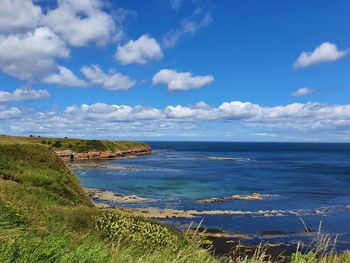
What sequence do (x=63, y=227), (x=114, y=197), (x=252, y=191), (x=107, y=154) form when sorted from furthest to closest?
(x=107, y=154)
(x=252, y=191)
(x=114, y=197)
(x=63, y=227)

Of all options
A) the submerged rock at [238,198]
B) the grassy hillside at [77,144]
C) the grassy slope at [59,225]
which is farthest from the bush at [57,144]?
the grassy slope at [59,225]

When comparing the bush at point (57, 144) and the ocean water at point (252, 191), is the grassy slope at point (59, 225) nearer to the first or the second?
the ocean water at point (252, 191)

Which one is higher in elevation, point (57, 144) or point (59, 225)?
point (57, 144)

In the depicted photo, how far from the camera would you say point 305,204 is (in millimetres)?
63312

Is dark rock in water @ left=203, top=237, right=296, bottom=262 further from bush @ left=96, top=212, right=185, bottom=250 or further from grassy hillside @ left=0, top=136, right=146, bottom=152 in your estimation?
grassy hillside @ left=0, top=136, right=146, bottom=152

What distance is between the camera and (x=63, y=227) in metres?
14.3

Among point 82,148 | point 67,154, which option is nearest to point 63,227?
point 67,154

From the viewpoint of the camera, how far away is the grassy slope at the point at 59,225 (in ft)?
28.8

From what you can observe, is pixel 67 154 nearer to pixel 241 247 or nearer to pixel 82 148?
pixel 82 148

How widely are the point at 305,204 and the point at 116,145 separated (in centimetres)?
13216

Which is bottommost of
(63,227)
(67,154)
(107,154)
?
(107,154)

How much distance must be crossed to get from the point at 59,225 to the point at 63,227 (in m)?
1.86

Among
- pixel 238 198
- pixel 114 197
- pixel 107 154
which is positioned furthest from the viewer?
pixel 107 154

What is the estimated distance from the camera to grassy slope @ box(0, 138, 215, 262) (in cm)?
877
